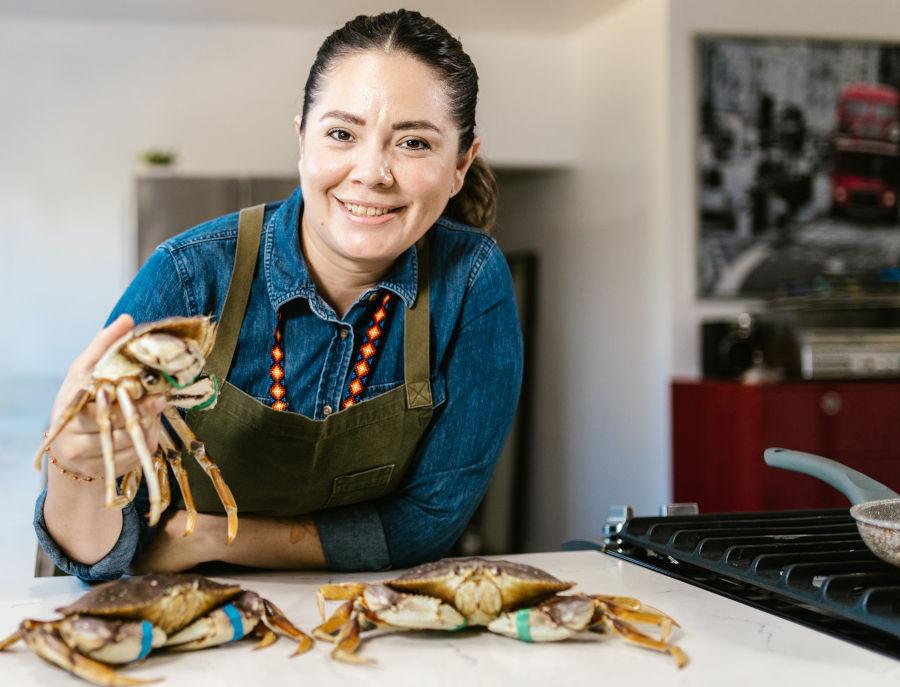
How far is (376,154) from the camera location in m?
1.44

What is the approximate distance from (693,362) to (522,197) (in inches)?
75.0

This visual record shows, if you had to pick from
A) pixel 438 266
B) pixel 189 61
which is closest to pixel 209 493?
pixel 438 266

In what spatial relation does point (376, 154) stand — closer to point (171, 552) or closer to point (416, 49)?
point (416, 49)

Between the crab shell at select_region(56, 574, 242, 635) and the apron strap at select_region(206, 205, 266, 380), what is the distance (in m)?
0.53

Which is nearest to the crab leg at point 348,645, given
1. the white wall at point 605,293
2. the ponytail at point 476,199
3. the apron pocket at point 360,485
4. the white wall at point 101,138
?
the apron pocket at point 360,485

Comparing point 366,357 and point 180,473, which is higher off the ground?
point 366,357

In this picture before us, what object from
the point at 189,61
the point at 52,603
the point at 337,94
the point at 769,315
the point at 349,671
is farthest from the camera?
the point at 189,61

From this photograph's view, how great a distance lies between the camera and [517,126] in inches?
213

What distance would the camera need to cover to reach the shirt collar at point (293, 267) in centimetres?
154

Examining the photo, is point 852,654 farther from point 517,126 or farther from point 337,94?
point 517,126

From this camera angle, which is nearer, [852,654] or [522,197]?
[852,654]

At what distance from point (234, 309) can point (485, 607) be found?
0.67 m

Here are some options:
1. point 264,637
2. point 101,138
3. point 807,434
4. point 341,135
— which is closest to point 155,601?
point 264,637

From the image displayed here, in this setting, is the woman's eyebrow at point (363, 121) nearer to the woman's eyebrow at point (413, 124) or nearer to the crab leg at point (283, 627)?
the woman's eyebrow at point (413, 124)
